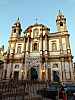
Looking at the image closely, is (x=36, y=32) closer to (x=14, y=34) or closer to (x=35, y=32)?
(x=35, y=32)

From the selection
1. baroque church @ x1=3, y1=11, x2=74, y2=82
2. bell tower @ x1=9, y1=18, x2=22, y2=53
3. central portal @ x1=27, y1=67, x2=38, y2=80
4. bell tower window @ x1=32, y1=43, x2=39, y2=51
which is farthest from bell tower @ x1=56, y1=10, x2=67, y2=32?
central portal @ x1=27, y1=67, x2=38, y2=80

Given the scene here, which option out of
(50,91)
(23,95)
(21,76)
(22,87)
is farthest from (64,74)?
(23,95)

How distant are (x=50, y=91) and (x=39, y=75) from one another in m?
10.8

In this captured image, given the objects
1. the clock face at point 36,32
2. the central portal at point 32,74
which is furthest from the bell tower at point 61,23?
the central portal at point 32,74

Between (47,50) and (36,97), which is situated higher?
(47,50)

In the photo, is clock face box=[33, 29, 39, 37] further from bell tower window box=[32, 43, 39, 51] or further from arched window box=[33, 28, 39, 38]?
bell tower window box=[32, 43, 39, 51]

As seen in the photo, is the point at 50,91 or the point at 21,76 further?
the point at 21,76

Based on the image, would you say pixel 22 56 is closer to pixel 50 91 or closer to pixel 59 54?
pixel 59 54

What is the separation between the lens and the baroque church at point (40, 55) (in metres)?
29.5

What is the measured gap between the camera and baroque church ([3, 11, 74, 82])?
29500mm

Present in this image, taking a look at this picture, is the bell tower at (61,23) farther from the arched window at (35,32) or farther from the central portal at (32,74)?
the central portal at (32,74)

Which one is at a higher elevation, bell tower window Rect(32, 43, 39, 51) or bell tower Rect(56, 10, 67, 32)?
bell tower Rect(56, 10, 67, 32)

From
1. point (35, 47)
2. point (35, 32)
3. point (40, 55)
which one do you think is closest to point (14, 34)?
point (35, 32)

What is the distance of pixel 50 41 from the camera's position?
33.9 metres
